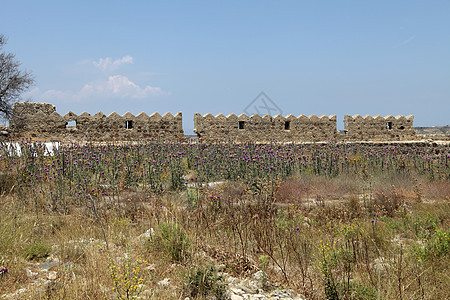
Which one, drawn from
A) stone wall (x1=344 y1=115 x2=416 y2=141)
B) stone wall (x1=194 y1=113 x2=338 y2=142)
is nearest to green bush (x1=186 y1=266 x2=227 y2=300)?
stone wall (x1=194 y1=113 x2=338 y2=142)

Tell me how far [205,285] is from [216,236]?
134cm

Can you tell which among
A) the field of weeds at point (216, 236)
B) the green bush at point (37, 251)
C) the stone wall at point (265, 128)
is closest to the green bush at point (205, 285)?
the field of weeds at point (216, 236)

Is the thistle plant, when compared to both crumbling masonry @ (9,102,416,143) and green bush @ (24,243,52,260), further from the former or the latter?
crumbling masonry @ (9,102,416,143)

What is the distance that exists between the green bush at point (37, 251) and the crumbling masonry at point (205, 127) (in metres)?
7.57

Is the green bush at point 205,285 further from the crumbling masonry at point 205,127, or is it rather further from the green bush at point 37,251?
the crumbling masonry at point 205,127

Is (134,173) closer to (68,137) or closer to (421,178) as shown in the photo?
(421,178)

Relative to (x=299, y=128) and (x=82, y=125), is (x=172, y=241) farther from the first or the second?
(x=299, y=128)

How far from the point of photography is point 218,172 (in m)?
7.96

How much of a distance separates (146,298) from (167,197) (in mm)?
3310

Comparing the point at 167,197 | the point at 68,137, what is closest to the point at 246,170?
the point at 167,197

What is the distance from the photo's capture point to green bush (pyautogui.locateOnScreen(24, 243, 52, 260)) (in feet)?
12.4

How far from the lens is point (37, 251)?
3.83m

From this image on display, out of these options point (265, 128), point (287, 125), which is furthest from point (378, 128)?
point (265, 128)

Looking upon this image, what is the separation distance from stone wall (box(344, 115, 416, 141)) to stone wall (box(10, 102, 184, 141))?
31.2 ft
